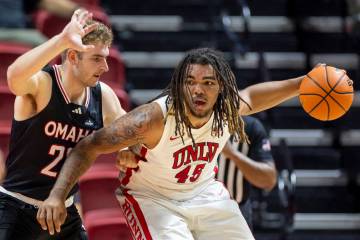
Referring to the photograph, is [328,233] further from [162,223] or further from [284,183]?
[162,223]

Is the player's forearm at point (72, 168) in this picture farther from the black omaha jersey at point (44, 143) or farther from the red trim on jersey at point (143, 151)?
the red trim on jersey at point (143, 151)

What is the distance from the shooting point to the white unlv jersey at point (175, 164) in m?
4.83

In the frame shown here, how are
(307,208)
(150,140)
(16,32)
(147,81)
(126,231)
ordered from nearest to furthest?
(150,140) → (126,231) → (16,32) → (307,208) → (147,81)

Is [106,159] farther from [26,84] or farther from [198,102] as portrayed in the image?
[26,84]

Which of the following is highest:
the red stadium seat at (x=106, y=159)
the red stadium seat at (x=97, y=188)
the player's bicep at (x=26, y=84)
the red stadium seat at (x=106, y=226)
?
the player's bicep at (x=26, y=84)

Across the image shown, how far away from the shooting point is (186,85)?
4816 mm

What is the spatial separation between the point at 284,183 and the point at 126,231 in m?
1.29

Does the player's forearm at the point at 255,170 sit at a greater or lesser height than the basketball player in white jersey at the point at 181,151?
lesser

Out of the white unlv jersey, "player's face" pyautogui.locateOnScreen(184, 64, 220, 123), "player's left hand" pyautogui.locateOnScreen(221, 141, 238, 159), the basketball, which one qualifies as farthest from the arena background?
"player's face" pyautogui.locateOnScreen(184, 64, 220, 123)

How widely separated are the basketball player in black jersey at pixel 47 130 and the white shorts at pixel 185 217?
0.32m

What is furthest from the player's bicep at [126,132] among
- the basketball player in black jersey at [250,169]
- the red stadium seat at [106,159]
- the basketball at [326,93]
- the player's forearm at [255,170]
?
the red stadium seat at [106,159]

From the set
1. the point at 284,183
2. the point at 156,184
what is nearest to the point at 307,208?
the point at 284,183

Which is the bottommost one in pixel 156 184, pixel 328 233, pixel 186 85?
pixel 328 233

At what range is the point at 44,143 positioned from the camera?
476 centimetres
